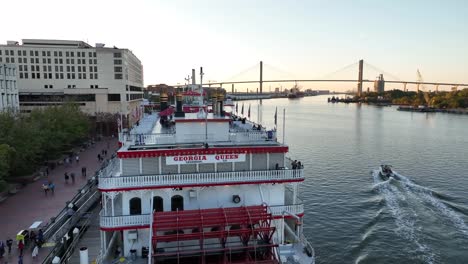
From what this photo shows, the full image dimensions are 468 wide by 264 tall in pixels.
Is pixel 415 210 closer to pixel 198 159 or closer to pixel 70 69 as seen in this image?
pixel 198 159

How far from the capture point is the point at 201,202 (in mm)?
17297

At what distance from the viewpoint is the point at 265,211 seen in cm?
1625

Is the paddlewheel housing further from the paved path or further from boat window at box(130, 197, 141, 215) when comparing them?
the paved path

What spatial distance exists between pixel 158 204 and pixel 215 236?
3.33 metres

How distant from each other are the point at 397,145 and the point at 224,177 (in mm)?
54225

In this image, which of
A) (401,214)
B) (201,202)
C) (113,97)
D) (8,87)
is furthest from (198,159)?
(113,97)

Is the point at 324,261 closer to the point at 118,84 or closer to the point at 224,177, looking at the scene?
the point at 224,177

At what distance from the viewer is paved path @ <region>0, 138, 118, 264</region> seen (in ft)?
66.2

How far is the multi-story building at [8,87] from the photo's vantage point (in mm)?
56062

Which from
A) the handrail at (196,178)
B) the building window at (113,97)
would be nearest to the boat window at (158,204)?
the handrail at (196,178)

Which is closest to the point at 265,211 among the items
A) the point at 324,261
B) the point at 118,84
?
the point at 324,261

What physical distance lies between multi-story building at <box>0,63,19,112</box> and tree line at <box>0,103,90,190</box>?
13.4 m

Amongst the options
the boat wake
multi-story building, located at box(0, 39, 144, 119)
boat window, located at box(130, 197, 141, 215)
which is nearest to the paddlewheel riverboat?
boat window, located at box(130, 197, 141, 215)

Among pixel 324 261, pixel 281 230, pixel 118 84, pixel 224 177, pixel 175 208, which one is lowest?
pixel 324 261
